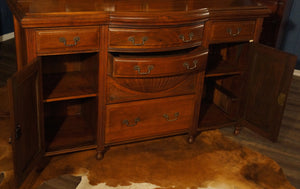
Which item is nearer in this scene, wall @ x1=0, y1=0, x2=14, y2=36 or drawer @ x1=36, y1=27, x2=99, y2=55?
drawer @ x1=36, y1=27, x2=99, y2=55

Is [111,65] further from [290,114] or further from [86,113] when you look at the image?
[290,114]

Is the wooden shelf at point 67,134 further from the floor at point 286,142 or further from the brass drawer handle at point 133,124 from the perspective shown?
the floor at point 286,142

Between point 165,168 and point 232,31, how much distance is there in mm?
962

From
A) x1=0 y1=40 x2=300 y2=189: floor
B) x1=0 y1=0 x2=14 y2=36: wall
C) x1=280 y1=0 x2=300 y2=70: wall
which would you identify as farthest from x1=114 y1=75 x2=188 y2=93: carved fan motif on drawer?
x1=0 y1=0 x2=14 y2=36: wall

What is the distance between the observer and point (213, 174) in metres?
2.32

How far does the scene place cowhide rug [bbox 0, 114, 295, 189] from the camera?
2189mm

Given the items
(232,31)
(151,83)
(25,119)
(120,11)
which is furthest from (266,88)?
(25,119)

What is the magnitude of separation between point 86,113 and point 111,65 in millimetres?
579

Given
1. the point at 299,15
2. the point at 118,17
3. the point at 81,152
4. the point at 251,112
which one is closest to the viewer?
the point at 118,17

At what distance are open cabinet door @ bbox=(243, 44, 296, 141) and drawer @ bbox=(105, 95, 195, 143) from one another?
18.4 inches

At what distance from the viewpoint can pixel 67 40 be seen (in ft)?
6.46

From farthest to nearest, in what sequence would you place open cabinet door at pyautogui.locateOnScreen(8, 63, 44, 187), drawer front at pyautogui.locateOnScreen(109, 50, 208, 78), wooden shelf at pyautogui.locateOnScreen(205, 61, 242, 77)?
wooden shelf at pyautogui.locateOnScreen(205, 61, 242, 77)
drawer front at pyautogui.locateOnScreen(109, 50, 208, 78)
open cabinet door at pyautogui.locateOnScreen(8, 63, 44, 187)

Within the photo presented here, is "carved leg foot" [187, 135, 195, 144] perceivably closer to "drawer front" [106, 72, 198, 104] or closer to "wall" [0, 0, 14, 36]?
"drawer front" [106, 72, 198, 104]

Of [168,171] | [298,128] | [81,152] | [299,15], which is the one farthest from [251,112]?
[299,15]
